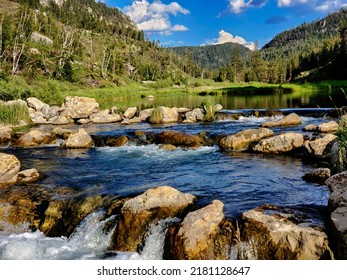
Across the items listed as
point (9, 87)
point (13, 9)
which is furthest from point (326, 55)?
point (9, 87)

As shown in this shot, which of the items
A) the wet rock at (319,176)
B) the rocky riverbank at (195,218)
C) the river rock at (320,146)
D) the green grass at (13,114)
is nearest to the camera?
the rocky riverbank at (195,218)

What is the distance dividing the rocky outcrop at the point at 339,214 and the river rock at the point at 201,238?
2.62 m

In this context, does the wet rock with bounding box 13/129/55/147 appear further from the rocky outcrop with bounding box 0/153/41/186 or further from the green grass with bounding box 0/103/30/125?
the rocky outcrop with bounding box 0/153/41/186

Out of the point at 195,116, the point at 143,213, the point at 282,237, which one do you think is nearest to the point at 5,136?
the point at 195,116

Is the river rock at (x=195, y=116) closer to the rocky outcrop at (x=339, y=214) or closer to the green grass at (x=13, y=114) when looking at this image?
the green grass at (x=13, y=114)

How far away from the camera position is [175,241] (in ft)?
32.2

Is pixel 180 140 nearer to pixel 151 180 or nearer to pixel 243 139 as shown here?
pixel 243 139

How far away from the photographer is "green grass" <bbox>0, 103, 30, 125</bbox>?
111 feet

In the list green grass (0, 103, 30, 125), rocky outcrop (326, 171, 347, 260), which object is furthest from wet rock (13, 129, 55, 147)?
rocky outcrop (326, 171, 347, 260)

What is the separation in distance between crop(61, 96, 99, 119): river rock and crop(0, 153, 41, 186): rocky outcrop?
25567 mm

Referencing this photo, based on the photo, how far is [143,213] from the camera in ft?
37.0

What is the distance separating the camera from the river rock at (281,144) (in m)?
20.7

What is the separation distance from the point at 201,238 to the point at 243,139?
1408 centimetres

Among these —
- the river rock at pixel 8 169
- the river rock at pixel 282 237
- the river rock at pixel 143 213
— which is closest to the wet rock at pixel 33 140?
the river rock at pixel 8 169
